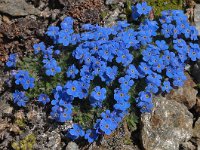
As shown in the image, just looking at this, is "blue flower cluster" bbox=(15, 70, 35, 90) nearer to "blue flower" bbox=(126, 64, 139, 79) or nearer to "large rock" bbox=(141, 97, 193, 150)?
"blue flower" bbox=(126, 64, 139, 79)

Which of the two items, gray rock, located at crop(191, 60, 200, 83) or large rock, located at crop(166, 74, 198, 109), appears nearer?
large rock, located at crop(166, 74, 198, 109)

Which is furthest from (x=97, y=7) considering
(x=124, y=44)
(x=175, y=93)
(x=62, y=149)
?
(x=62, y=149)

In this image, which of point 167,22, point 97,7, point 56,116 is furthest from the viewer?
point 97,7

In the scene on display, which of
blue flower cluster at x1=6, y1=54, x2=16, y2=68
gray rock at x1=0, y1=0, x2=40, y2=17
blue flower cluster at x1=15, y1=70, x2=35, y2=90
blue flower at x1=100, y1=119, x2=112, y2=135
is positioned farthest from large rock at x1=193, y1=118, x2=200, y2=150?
gray rock at x1=0, y1=0, x2=40, y2=17

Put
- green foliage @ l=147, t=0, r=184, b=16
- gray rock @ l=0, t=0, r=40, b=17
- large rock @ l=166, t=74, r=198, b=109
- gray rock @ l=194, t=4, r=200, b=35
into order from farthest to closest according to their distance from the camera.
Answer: green foliage @ l=147, t=0, r=184, b=16 → gray rock @ l=0, t=0, r=40, b=17 → gray rock @ l=194, t=4, r=200, b=35 → large rock @ l=166, t=74, r=198, b=109

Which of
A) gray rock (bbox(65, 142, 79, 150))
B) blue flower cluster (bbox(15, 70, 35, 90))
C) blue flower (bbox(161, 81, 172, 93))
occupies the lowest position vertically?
gray rock (bbox(65, 142, 79, 150))

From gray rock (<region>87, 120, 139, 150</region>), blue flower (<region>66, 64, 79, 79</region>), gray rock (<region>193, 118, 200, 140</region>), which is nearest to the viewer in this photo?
gray rock (<region>87, 120, 139, 150</region>)

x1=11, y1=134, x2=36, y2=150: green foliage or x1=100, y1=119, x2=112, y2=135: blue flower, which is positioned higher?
x1=100, y1=119, x2=112, y2=135: blue flower

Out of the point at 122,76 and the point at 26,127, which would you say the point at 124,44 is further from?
the point at 26,127
